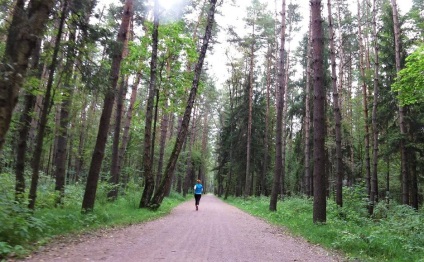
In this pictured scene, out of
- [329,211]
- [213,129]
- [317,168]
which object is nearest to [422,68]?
[317,168]

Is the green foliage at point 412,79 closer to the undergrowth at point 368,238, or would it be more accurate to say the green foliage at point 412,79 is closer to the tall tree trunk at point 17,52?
the undergrowth at point 368,238

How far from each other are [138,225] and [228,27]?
21587 millimetres

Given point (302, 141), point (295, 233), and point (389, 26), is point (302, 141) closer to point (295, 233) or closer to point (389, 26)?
point (389, 26)

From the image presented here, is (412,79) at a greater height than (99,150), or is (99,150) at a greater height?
(412,79)

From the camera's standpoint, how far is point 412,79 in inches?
477

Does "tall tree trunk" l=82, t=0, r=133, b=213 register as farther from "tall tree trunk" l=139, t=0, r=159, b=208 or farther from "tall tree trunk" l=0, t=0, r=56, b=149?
"tall tree trunk" l=0, t=0, r=56, b=149

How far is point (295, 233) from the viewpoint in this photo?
9430mm

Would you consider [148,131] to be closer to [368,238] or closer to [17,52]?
[17,52]

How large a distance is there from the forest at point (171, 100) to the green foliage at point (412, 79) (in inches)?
2.6

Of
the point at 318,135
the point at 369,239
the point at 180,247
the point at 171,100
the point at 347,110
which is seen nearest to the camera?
the point at 180,247

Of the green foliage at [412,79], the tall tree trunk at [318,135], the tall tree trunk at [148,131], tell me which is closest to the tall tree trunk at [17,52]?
the tall tree trunk at [318,135]

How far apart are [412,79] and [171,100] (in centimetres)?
1128

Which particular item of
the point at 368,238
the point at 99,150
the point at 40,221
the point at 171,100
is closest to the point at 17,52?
the point at 40,221

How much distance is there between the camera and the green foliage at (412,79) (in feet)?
35.4
